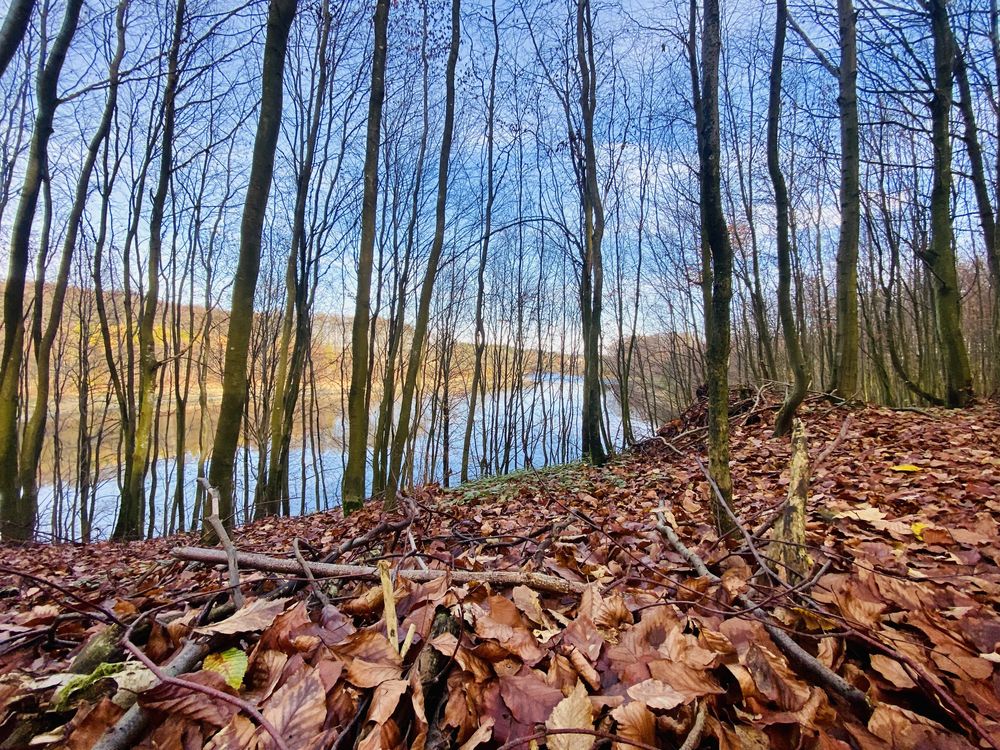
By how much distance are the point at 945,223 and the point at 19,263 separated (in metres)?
12.8

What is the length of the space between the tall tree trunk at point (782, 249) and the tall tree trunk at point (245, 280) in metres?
5.96

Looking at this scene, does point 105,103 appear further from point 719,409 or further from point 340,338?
point 340,338

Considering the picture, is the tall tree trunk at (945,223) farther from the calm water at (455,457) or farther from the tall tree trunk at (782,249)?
the calm water at (455,457)

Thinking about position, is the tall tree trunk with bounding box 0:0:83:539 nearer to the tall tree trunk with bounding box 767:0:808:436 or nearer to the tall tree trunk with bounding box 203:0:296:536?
the tall tree trunk with bounding box 203:0:296:536

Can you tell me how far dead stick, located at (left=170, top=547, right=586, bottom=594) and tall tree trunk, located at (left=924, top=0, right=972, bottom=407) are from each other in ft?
28.3

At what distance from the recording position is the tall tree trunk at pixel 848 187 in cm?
597

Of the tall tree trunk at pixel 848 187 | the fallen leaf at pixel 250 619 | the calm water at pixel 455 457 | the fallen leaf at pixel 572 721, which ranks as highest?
the tall tree trunk at pixel 848 187

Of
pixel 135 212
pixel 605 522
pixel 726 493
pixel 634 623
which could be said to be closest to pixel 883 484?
pixel 726 493

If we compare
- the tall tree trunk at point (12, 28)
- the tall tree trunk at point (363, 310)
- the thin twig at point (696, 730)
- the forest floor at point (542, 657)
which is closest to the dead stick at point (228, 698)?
the forest floor at point (542, 657)

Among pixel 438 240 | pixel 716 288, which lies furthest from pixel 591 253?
pixel 716 288

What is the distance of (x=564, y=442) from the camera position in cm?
2078

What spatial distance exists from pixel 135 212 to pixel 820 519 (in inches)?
486

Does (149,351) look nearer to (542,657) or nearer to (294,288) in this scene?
(294,288)

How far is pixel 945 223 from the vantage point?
22.1 ft
